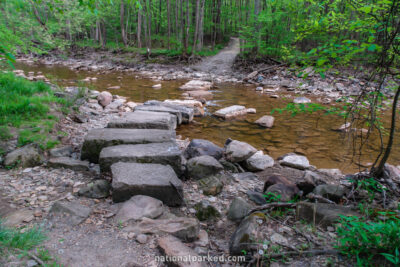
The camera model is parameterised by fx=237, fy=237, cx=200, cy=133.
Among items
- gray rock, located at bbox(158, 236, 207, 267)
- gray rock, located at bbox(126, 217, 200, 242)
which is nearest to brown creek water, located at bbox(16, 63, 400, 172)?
gray rock, located at bbox(126, 217, 200, 242)

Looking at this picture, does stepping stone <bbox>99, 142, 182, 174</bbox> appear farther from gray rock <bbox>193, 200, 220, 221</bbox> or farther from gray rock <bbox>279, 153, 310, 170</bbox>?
gray rock <bbox>279, 153, 310, 170</bbox>

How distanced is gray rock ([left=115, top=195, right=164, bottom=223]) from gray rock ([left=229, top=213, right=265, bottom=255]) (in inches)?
31.9

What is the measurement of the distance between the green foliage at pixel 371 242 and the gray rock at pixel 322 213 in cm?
39

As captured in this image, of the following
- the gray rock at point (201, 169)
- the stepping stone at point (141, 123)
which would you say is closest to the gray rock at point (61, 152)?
the stepping stone at point (141, 123)

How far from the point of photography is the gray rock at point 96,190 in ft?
9.00

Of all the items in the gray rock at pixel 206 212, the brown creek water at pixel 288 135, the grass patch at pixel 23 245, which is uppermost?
the grass patch at pixel 23 245

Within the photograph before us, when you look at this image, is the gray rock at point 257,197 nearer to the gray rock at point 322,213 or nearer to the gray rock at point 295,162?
the gray rock at point 322,213

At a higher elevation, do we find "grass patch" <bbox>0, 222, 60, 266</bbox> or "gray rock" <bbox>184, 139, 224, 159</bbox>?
"grass patch" <bbox>0, 222, 60, 266</bbox>

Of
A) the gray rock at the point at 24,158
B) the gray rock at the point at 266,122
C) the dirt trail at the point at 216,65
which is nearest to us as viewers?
the gray rock at the point at 24,158

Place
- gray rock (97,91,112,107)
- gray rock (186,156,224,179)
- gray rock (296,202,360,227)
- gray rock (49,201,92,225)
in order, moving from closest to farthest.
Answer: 1. gray rock (296,202,360,227)
2. gray rock (49,201,92,225)
3. gray rock (186,156,224,179)
4. gray rock (97,91,112,107)

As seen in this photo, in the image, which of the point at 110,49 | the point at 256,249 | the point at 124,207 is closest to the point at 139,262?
the point at 124,207

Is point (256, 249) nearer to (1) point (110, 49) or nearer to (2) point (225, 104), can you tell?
(2) point (225, 104)

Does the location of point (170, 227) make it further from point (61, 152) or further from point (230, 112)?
point (230, 112)

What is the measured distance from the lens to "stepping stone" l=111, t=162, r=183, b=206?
258 centimetres
